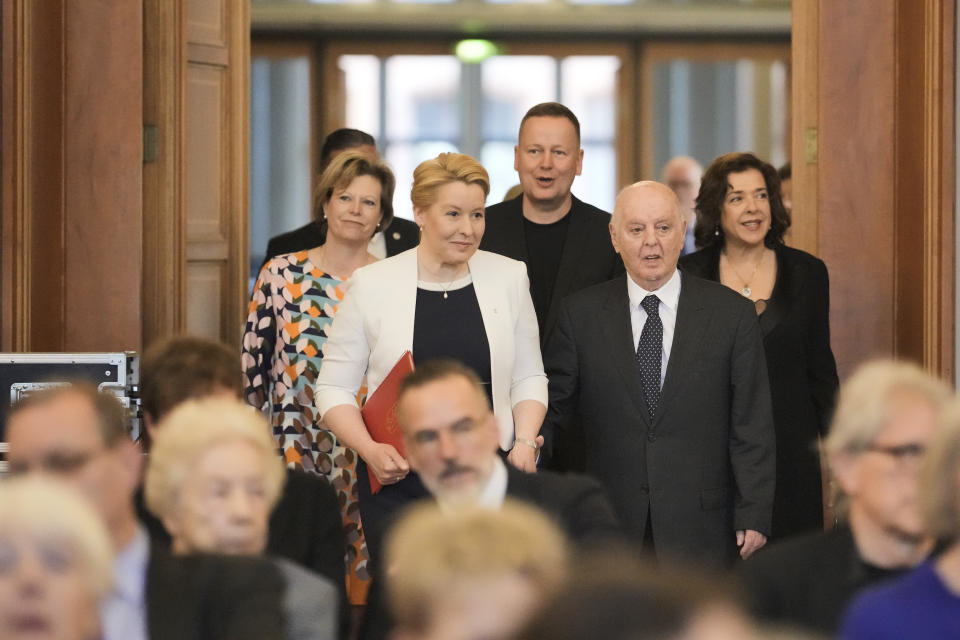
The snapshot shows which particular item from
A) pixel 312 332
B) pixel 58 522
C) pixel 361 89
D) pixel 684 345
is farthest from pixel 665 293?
pixel 361 89

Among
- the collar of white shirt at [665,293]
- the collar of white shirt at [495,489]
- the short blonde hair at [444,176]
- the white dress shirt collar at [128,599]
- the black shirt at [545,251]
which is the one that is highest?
the short blonde hair at [444,176]

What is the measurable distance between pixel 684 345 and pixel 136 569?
1.92 meters

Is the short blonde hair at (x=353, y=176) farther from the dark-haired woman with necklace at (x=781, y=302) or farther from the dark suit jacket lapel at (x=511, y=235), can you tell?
the dark-haired woman with necklace at (x=781, y=302)

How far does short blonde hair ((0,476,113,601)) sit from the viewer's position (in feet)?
6.00

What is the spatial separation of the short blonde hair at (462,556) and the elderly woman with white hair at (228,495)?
31.3 inches

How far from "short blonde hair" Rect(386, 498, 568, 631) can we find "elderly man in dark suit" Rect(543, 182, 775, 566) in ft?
7.16

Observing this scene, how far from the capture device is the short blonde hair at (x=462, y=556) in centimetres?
154

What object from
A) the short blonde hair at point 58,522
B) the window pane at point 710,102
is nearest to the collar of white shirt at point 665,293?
the short blonde hair at point 58,522

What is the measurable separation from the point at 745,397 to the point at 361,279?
1.07 m

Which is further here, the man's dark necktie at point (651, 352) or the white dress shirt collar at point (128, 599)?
the man's dark necktie at point (651, 352)

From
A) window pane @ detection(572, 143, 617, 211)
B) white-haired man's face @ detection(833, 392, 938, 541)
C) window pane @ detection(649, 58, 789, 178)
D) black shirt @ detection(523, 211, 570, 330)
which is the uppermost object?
window pane @ detection(649, 58, 789, 178)

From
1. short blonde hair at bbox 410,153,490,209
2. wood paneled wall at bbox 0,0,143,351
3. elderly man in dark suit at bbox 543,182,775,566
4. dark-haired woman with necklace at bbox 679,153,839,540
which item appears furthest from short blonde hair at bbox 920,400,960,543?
wood paneled wall at bbox 0,0,143,351

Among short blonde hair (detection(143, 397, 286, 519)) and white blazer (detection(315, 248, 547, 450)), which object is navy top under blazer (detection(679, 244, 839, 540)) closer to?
white blazer (detection(315, 248, 547, 450))

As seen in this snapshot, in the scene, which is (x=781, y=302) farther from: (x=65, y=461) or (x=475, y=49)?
(x=475, y=49)
